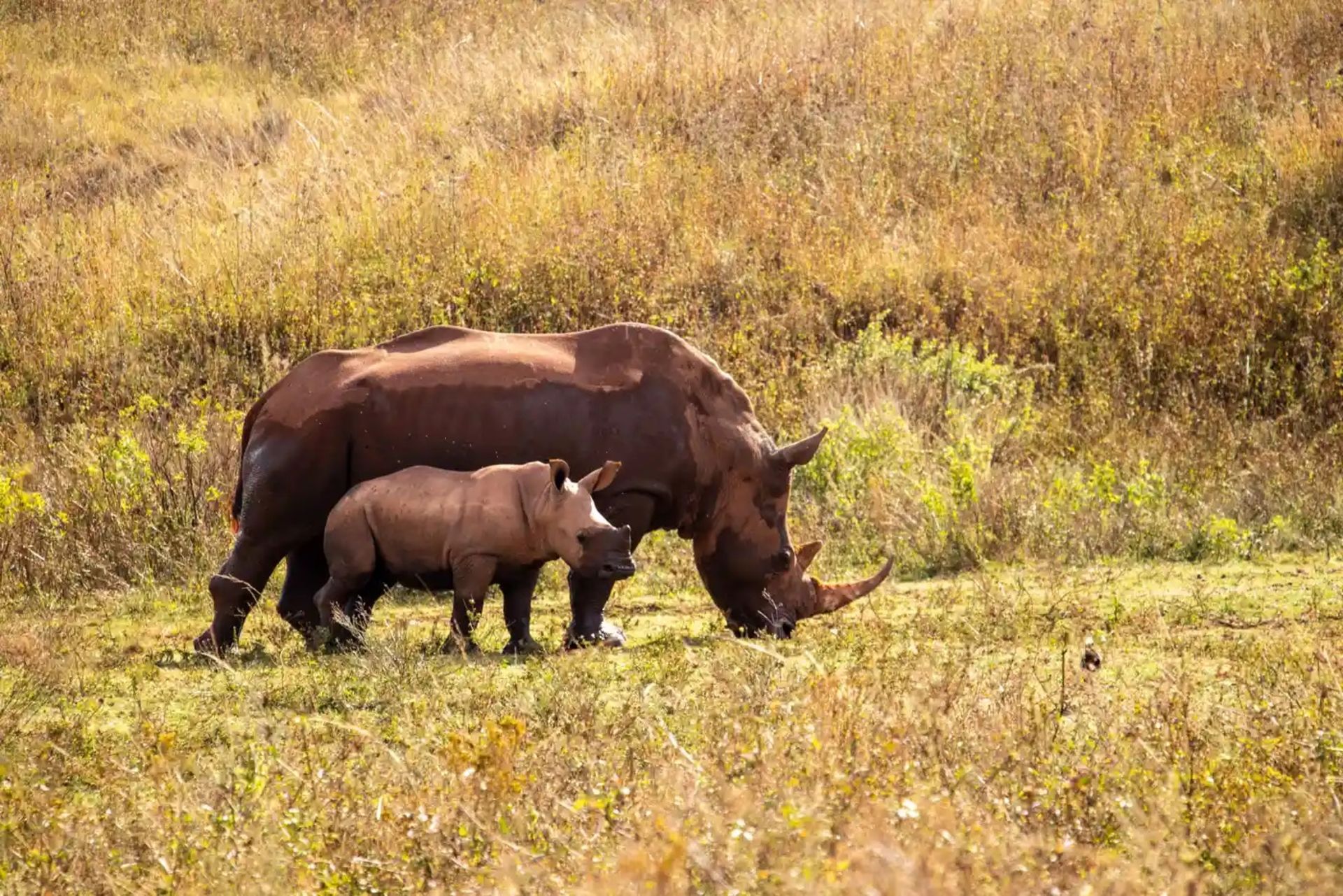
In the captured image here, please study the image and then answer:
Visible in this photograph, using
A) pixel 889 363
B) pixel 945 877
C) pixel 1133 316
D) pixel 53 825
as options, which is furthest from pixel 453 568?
pixel 1133 316

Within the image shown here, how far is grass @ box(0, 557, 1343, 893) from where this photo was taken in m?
4.92

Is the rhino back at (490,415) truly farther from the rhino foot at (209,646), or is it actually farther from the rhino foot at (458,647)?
the rhino foot at (458,647)

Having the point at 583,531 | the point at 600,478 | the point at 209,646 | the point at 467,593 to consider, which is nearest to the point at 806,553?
the point at 600,478

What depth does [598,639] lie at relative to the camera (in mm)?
9516

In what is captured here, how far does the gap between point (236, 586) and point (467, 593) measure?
46.8 inches

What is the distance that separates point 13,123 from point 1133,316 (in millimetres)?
13390

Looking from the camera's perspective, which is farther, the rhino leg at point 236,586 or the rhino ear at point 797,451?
the rhino ear at point 797,451

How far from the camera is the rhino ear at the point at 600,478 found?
29.4 feet

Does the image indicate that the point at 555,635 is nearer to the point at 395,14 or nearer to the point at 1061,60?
the point at 1061,60

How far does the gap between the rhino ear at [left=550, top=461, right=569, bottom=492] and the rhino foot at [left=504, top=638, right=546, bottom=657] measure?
0.88 metres

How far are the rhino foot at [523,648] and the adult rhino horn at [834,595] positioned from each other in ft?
5.04

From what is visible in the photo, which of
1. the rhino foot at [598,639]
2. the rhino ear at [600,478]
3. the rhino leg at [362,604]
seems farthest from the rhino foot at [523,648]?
the rhino ear at [600,478]

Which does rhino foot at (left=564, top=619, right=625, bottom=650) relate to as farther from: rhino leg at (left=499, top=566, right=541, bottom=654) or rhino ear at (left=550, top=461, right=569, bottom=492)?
rhino ear at (left=550, top=461, right=569, bottom=492)

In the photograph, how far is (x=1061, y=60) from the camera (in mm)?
20094
